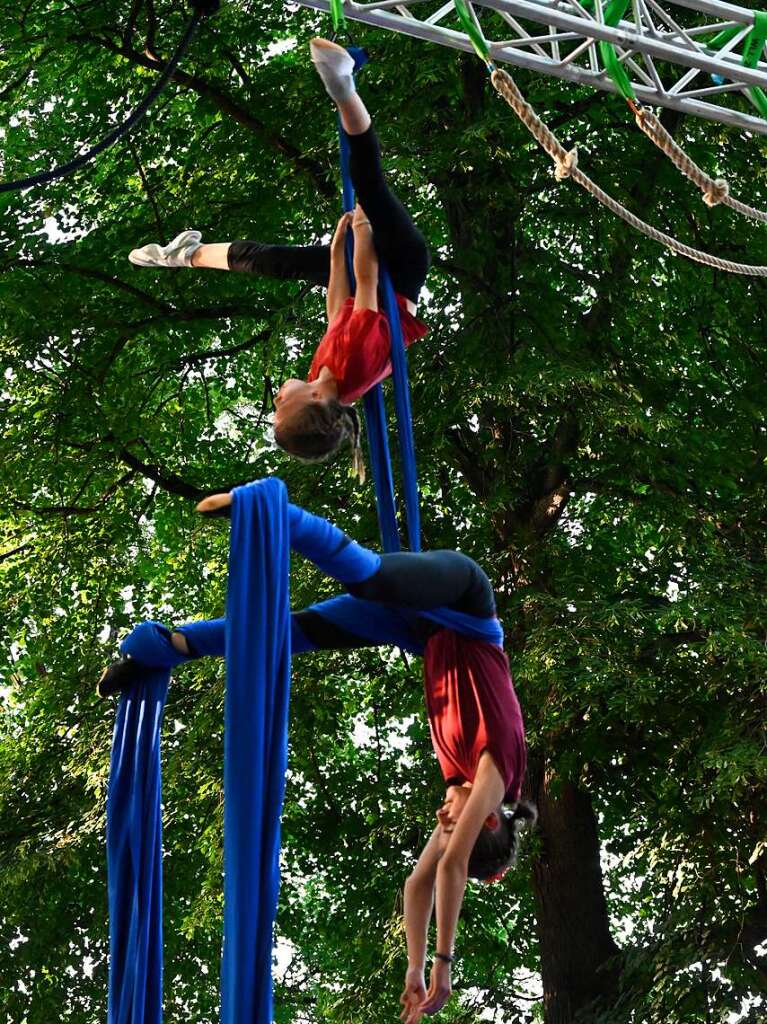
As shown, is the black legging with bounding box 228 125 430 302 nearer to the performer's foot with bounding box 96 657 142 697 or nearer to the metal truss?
the metal truss

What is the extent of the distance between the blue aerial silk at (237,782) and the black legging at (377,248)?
880mm

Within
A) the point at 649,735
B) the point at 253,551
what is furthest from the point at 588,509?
the point at 253,551

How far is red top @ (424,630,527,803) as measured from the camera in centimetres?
329

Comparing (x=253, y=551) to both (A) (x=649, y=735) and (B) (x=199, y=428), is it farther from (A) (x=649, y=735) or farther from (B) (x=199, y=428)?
(B) (x=199, y=428)

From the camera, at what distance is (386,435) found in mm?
3514

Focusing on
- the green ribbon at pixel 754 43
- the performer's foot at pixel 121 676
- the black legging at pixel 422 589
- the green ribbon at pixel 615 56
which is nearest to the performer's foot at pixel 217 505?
the black legging at pixel 422 589

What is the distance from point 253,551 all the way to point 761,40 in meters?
2.36

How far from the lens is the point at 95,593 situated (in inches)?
361

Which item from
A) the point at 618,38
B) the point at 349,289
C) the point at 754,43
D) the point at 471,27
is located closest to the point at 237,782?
the point at 349,289

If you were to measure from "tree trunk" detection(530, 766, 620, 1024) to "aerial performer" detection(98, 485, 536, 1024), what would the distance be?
3.80 meters

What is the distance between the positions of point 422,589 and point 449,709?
A: 40cm

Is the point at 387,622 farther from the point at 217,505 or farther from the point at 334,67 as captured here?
the point at 334,67

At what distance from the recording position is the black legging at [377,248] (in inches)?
135

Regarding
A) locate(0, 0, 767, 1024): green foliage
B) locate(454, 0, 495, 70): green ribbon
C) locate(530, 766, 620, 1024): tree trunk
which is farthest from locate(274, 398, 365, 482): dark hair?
locate(530, 766, 620, 1024): tree trunk
